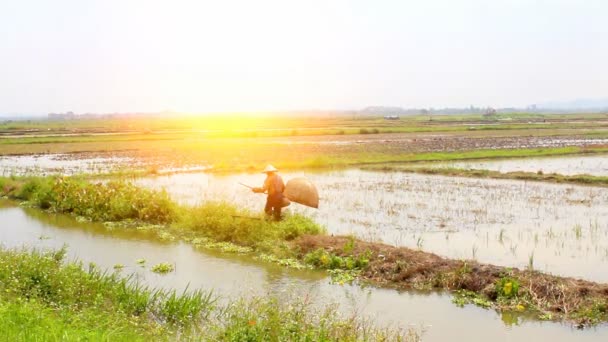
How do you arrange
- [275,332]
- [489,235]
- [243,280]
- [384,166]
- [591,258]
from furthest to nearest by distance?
[384,166]
[489,235]
[591,258]
[243,280]
[275,332]

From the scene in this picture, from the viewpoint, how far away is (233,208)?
10.5m

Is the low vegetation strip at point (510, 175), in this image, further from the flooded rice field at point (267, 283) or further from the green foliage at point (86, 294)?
the green foliage at point (86, 294)

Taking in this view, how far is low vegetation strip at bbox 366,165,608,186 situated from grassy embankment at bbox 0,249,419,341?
1261 centimetres

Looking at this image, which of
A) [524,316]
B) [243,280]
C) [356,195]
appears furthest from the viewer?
[356,195]

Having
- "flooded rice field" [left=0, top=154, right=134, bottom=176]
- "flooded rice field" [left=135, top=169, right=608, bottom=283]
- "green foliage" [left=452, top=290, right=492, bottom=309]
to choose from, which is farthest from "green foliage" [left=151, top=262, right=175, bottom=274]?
"flooded rice field" [left=0, top=154, right=134, bottom=176]

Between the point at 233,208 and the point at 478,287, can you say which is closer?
the point at 478,287

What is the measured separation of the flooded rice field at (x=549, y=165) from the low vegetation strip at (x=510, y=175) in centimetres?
115

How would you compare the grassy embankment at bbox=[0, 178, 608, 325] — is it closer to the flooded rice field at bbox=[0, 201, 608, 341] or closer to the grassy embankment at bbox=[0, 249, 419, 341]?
the flooded rice field at bbox=[0, 201, 608, 341]

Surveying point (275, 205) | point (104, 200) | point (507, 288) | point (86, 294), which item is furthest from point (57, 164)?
point (507, 288)

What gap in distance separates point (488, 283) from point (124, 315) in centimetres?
452

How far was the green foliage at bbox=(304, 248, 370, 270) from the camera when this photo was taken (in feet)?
27.3

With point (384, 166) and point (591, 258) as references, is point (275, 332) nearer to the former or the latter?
point (591, 258)

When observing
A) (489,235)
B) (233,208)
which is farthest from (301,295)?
(489,235)

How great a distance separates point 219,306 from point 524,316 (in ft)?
12.0
